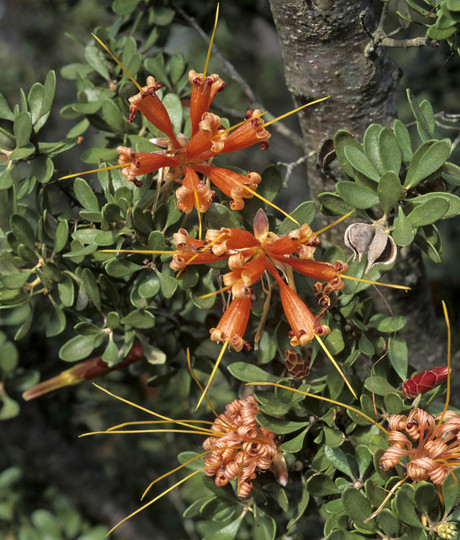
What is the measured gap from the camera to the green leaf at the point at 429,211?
2.26 feet

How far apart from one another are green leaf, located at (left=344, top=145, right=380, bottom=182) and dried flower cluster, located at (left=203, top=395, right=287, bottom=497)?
0.32 m

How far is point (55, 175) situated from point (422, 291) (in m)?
0.62

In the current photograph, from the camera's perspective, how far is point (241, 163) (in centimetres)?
363

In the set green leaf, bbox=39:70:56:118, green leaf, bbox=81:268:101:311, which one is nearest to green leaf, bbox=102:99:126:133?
green leaf, bbox=39:70:56:118

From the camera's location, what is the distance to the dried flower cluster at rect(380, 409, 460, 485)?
0.66 m

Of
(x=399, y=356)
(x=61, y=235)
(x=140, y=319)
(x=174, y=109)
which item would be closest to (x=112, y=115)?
(x=174, y=109)

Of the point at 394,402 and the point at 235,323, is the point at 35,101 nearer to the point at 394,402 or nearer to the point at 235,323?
the point at 235,323

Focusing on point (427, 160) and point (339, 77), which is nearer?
point (427, 160)

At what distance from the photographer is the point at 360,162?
752 mm

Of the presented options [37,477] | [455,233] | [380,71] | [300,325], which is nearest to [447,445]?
[300,325]

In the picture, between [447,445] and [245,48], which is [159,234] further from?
[245,48]

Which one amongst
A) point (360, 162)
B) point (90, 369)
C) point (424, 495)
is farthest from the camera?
point (90, 369)

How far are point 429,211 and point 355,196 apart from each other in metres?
0.09

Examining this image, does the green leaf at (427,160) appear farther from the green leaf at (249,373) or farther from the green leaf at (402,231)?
the green leaf at (249,373)
